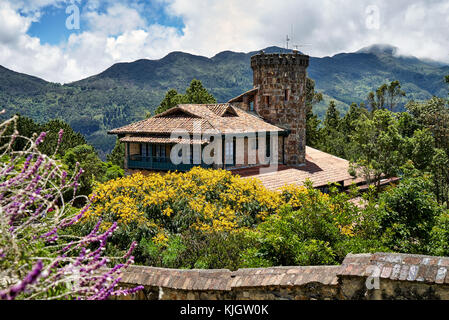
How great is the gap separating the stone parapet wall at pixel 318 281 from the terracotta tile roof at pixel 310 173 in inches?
666

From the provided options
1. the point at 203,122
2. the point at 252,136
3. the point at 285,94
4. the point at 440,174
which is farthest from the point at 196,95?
the point at 440,174

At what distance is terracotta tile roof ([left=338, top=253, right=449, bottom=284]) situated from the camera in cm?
491

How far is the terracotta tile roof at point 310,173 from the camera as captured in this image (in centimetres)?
2541

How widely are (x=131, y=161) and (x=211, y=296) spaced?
72.3ft

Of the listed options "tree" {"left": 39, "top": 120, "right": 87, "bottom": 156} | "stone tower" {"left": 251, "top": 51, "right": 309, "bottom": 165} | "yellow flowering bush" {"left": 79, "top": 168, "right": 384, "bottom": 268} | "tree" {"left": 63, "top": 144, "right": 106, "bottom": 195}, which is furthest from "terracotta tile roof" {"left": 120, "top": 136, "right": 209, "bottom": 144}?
"tree" {"left": 39, "top": 120, "right": 87, "bottom": 156}

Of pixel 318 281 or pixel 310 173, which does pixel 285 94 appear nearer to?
pixel 310 173

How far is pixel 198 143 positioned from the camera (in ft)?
79.7

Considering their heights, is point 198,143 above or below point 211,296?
above

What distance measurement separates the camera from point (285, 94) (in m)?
30.7

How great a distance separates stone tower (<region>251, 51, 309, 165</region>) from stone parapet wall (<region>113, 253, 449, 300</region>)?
24.8 meters

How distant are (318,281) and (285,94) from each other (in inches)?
1023

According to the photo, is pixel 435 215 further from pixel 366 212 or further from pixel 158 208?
pixel 158 208
